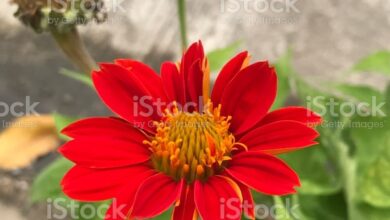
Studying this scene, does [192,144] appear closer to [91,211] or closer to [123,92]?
[123,92]

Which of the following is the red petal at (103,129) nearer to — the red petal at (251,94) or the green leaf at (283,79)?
the red petal at (251,94)

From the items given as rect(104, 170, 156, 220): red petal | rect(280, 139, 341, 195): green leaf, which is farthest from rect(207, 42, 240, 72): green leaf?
rect(104, 170, 156, 220): red petal

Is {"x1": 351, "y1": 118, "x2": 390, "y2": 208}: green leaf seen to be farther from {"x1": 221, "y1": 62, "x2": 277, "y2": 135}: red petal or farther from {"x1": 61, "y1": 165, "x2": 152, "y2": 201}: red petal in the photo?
{"x1": 61, "y1": 165, "x2": 152, "y2": 201}: red petal

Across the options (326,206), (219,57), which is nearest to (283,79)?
(219,57)

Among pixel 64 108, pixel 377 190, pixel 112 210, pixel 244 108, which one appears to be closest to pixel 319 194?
pixel 377 190

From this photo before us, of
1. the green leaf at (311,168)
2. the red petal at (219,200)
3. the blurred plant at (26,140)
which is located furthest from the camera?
the blurred plant at (26,140)

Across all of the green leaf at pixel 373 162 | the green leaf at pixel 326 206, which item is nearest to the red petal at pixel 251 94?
the green leaf at pixel 373 162
